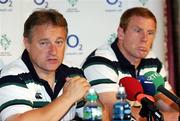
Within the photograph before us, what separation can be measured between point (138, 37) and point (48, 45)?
74 centimetres

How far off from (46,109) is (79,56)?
169 cm

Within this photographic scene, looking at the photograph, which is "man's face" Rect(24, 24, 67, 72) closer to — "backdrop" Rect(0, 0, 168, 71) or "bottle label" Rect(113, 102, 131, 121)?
"bottle label" Rect(113, 102, 131, 121)

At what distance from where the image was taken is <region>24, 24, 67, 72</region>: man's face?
2307mm

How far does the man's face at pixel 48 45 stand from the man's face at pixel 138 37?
0.65m

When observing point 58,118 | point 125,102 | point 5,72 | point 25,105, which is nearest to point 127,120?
point 125,102

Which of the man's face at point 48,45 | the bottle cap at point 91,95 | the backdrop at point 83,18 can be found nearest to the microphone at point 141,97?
the bottle cap at point 91,95

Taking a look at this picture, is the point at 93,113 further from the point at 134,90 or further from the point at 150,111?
the point at 150,111

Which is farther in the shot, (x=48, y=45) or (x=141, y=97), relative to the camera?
(x=48, y=45)

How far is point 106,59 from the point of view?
2.82m

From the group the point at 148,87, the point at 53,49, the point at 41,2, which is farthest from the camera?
the point at 41,2

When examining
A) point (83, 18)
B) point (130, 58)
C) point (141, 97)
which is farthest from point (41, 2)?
point (141, 97)

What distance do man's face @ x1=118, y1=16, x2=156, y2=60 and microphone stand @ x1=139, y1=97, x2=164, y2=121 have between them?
Result: 38.1 inches

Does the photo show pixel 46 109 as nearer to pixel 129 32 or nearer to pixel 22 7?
pixel 129 32

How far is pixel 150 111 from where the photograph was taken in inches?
72.4
